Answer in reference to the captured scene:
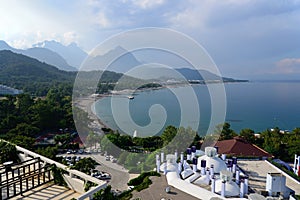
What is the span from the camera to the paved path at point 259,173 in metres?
7.01

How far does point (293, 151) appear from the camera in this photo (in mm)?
11570

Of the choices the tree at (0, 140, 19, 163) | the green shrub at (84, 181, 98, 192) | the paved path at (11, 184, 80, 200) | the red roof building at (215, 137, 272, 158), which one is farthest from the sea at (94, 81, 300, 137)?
the paved path at (11, 184, 80, 200)

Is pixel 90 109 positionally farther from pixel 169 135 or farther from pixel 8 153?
pixel 8 153

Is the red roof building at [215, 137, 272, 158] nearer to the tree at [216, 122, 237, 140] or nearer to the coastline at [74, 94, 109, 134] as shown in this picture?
the tree at [216, 122, 237, 140]

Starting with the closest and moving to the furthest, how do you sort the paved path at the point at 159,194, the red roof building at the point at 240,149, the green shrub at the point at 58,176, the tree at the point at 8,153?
the green shrub at the point at 58,176 → the tree at the point at 8,153 → the paved path at the point at 159,194 → the red roof building at the point at 240,149

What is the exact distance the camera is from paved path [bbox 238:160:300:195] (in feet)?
23.0

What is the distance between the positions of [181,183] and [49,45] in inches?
6069

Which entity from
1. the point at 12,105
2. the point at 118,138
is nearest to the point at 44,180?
the point at 118,138

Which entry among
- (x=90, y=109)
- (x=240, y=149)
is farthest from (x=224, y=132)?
(x=90, y=109)

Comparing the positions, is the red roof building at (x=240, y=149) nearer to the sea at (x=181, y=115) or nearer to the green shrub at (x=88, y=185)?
the sea at (x=181, y=115)

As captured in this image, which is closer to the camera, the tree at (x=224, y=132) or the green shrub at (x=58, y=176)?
the green shrub at (x=58, y=176)

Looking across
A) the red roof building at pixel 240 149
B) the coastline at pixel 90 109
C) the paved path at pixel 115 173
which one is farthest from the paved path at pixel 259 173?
the coastline at pixel 90 109

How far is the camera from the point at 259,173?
7.97m

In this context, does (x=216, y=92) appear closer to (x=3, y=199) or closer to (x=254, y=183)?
(x=254, y=183)
